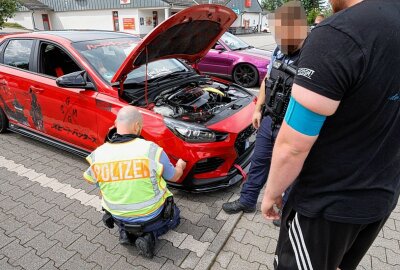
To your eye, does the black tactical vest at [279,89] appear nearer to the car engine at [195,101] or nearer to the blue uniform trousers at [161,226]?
the car engine at [195,101]

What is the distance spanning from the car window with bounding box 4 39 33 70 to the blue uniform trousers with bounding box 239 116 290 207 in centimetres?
Answer: 327

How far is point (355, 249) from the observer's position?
1512 mm

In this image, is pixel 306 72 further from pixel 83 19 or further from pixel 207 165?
pixel 83 19

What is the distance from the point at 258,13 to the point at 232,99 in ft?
190

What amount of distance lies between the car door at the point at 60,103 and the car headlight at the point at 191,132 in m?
1.01

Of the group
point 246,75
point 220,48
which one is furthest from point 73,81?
point 220,48

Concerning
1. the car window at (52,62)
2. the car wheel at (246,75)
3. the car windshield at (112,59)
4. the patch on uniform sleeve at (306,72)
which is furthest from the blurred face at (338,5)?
the car wheel at (246,75)

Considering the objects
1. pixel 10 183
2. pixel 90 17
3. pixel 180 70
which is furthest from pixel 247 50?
pixel 90 17

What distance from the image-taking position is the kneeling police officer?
7.11 ft

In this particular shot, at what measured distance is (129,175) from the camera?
2188 mm

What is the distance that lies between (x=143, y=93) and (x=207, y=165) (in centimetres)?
108

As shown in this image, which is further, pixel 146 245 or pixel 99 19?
pixel 99 19

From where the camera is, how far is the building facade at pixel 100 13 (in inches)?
1286

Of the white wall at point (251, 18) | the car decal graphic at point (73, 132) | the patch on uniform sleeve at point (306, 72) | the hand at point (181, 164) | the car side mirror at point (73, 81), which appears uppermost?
the white wall at point (251, 18)
